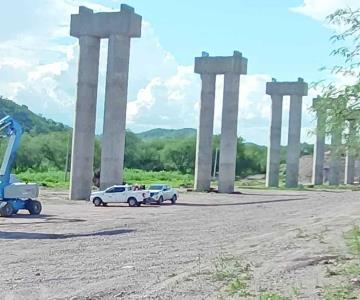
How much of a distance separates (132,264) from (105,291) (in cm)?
434

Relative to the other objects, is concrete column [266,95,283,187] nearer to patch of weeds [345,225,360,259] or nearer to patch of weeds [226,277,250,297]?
patch of weeds [345,225,360,259]

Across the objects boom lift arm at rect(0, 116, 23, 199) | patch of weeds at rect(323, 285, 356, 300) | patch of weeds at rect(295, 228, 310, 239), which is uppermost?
boom lift arm at rect(0, 116, 23, 199)

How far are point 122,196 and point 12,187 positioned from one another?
13.9 metres

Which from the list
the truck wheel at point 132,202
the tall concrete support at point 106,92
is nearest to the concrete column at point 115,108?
the tall concrete support at point 106,92

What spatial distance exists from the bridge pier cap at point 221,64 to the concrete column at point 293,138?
904 inches


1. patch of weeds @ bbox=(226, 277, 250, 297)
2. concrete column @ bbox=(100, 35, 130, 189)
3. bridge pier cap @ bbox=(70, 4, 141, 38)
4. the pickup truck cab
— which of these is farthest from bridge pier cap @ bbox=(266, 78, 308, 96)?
patch of weeds @ bbox=(226, 277, 250, 297)

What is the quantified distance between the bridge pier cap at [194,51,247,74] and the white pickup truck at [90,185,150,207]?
2985 centimetres

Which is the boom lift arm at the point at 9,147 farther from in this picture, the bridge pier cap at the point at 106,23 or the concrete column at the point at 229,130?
the concrete column at the point at 229,130

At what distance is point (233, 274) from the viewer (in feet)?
55.1

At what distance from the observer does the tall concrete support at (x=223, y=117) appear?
265 ft

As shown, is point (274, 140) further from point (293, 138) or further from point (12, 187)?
point (12, 187)

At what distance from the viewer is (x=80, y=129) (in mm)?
60781

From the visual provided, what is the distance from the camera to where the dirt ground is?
1527cm

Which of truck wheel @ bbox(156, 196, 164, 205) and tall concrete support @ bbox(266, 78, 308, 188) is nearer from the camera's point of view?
truck wheel @ bbox(156, 196, 164, 205)
